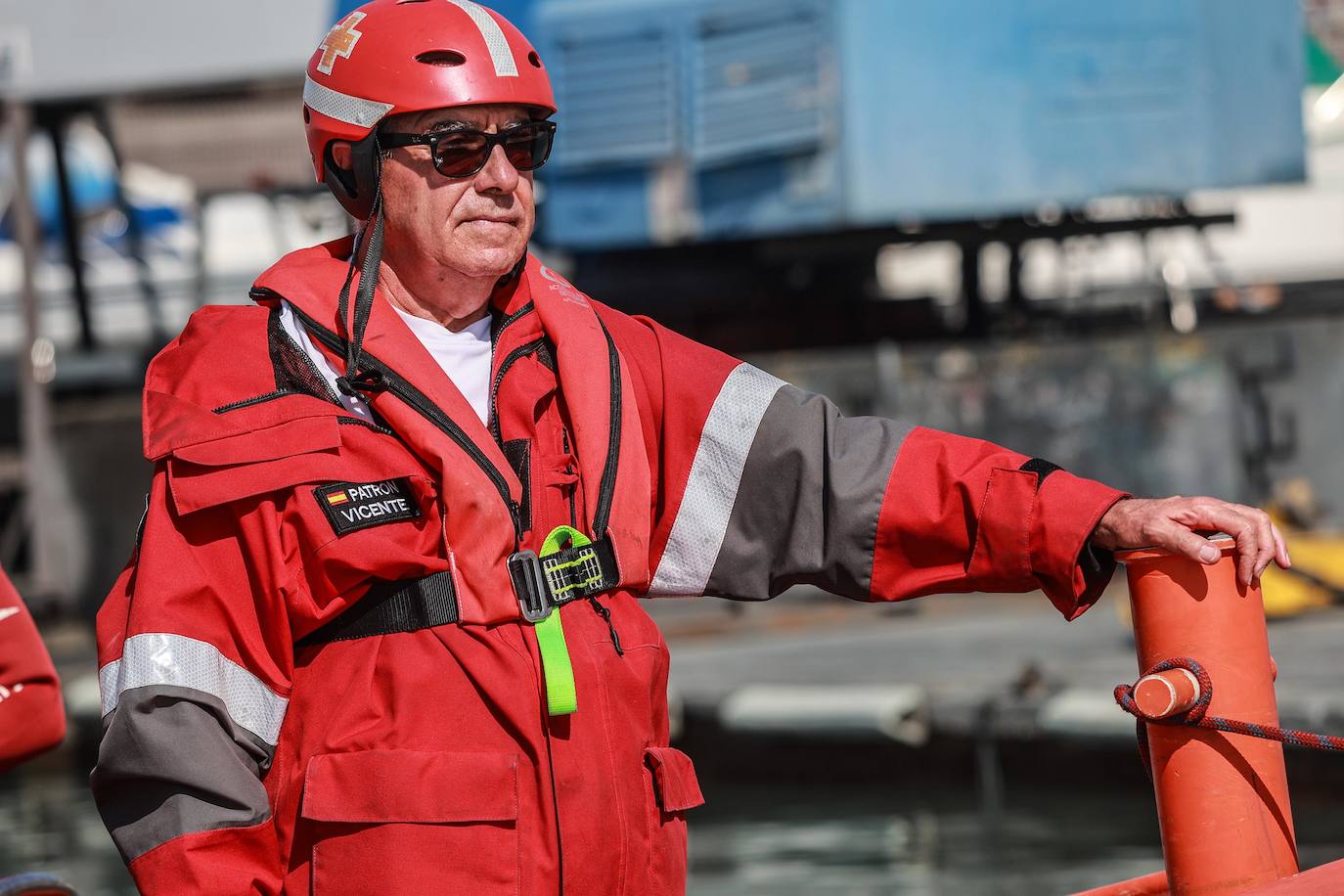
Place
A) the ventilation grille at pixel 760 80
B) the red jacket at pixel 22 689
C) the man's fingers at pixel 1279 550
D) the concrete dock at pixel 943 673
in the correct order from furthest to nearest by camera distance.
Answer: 1. the ventilation grille at pixel 760 80
2. the concrete dock at pixel 943 673
3. the red jacket at pixel 22 689
4. the man's fingers at pixel 1279 550

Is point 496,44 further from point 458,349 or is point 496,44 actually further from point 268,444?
point 268,444

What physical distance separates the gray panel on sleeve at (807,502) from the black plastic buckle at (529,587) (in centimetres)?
36

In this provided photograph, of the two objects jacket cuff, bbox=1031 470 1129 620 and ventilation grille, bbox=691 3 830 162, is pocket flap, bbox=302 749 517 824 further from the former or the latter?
ventilation grille, bbox=691 3 830 162

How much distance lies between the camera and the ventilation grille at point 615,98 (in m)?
11.9

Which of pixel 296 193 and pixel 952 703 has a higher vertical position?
pixel 296 193

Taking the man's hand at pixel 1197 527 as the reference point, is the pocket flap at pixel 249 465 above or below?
above

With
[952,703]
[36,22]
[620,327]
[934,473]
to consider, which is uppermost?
[36,22]

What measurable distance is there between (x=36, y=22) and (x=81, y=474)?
3.42 meters

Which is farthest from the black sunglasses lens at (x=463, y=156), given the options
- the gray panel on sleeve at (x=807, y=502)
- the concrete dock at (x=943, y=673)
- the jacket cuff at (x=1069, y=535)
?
the concrete dock at (x=943, y=673)

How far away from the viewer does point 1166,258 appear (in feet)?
45.1

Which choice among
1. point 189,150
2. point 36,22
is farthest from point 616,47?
point 189,150

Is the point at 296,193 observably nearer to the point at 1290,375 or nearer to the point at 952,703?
the point at 1290,375

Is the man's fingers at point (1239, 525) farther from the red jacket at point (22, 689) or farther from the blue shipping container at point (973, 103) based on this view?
the blue shipping container at point (973, 103)

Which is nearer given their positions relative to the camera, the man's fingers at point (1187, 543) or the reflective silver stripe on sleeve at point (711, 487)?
the man's fingers at point (1187, 543)
